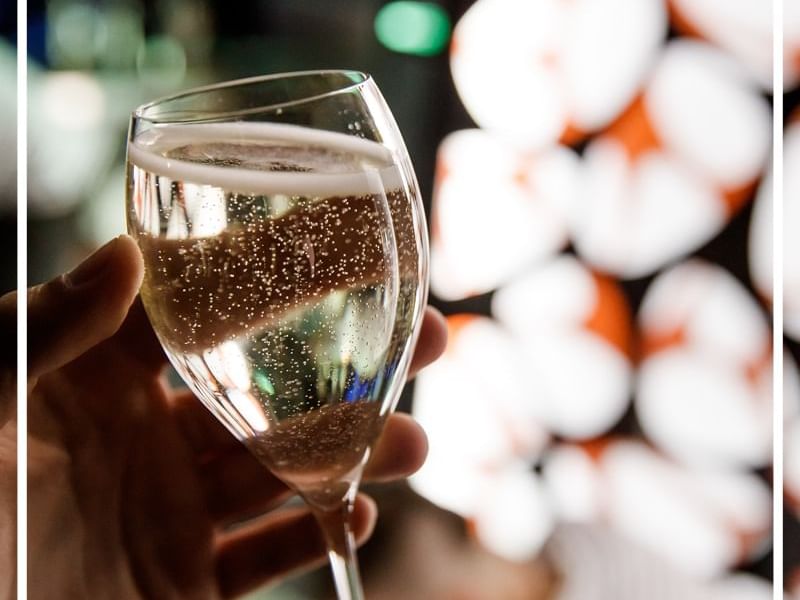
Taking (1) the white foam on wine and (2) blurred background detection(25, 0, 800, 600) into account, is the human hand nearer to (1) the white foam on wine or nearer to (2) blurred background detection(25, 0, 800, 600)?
(1) the white foam on wine

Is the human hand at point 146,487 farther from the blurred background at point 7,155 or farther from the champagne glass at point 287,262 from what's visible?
the blurred background at point 7,155

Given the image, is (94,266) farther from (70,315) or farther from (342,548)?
(342,548)

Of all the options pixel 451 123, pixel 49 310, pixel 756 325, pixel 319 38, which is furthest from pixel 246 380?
pixel 756 325

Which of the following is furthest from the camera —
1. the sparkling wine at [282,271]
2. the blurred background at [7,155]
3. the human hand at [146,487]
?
the blurred background at [7,155]

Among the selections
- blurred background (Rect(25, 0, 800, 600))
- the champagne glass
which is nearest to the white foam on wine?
the champagne glass

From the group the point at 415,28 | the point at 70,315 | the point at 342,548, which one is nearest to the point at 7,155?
the point at 415,28

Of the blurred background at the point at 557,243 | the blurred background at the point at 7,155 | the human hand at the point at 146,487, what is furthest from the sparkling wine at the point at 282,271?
the blurred background at the point at 557,243

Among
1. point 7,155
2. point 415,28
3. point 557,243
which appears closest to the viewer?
point 7,155
